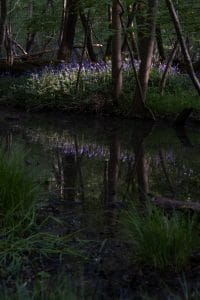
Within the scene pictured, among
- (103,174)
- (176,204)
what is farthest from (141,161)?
(176,204)

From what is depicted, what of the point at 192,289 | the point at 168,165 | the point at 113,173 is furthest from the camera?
the point at 168,165

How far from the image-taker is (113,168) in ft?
27.7

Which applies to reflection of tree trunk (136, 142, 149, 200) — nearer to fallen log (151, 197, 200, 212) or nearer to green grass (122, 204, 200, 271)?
fallen log (151, 197, 200, 212)

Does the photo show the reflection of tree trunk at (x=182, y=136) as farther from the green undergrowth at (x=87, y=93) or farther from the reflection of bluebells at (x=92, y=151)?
the reflection of bluebells at (x=92, y=151)

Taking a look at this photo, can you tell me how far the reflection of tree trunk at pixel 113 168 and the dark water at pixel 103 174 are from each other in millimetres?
13

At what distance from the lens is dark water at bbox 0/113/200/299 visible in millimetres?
4191

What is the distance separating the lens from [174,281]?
396 cm

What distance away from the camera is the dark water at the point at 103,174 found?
4.19 m

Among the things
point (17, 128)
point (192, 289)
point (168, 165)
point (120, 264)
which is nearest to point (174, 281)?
point (192, 289)

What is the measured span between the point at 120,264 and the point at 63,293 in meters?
1.68

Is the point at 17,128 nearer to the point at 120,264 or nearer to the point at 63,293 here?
the point at 120,264

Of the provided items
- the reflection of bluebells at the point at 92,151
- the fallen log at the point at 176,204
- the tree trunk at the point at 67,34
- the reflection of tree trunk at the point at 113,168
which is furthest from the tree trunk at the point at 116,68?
the fallen log at the point at 176,204

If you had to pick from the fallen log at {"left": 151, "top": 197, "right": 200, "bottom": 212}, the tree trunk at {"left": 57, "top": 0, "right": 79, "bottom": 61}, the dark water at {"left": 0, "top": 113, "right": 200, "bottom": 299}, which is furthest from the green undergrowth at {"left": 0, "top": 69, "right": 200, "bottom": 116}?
the fallen log at {"left": 151, "top": 197, "right": 200, "bottom": 212}

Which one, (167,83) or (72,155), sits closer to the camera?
(72,155)
